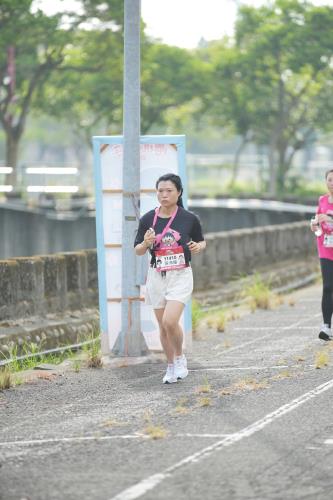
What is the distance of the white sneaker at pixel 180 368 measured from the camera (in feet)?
38.0

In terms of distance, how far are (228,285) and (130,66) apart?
8.12m

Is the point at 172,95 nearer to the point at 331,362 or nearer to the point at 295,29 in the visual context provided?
the point at 295,29

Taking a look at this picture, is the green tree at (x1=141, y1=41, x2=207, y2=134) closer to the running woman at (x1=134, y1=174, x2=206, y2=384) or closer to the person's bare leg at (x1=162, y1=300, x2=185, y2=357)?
the running woman at (x1=134, y1=174, x2=206, y2=384)

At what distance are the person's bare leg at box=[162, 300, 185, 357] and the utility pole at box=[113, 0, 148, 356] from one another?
1.58 metres

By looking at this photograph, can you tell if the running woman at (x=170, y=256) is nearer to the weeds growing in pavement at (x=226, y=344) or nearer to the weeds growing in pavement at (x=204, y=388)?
the weeds growing in pavement at (x=204, y=388)

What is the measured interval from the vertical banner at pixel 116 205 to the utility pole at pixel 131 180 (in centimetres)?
16

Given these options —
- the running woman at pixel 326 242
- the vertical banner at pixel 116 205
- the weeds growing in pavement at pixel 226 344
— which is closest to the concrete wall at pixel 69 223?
the weeds growing in pavement at pixel 226 344

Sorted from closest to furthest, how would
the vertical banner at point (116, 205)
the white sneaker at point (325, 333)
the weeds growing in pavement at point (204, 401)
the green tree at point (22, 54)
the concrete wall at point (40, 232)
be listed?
1. the weeds growing in pavement at point (204, 401)
2. the vertical banner at point (116, 205)
3. the white sneaker at point (325, 333)
4. the concrete wall at point (40, 232)
5. the green tree at point (22, 54)

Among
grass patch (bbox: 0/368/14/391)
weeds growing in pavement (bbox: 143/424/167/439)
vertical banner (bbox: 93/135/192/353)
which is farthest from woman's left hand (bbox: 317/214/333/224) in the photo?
weeds growing in pavement (bbox: 143/424/167/439)

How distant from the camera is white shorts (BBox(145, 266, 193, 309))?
37.6 ft

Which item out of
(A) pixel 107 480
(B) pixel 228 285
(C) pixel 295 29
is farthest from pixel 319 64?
(A) pixel 107 480

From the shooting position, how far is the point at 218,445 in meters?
8.59

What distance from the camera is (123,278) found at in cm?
1307

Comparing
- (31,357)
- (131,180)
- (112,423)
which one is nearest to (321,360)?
(131,180)
